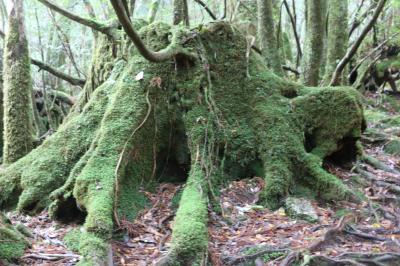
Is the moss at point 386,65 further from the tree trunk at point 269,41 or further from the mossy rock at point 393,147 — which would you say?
the tree trunk at point 269,41

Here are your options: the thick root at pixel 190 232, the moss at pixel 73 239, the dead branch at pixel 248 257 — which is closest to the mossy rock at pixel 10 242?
the moss at pixel 73 239

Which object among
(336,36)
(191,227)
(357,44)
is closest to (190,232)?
(191,227)

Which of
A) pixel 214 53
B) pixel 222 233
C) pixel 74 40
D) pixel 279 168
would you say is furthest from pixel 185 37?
pixel 74 40

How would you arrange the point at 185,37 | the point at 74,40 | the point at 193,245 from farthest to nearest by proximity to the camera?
the point at 74,40 → the point at 185,37 → the point at 193,245

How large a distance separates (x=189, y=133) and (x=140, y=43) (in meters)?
2.27

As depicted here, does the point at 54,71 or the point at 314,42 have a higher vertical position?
the point at 314,42

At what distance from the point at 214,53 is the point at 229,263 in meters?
3.29

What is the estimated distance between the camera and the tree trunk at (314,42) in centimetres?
905

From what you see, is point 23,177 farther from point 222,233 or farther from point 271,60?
point 271,60

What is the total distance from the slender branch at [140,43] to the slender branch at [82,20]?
141cm

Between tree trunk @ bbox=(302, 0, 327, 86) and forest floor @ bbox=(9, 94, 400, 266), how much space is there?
334cm

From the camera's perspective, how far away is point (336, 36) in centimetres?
1049

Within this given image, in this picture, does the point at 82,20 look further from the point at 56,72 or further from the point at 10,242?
the point at 10,242

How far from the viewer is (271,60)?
8922 millimetres
